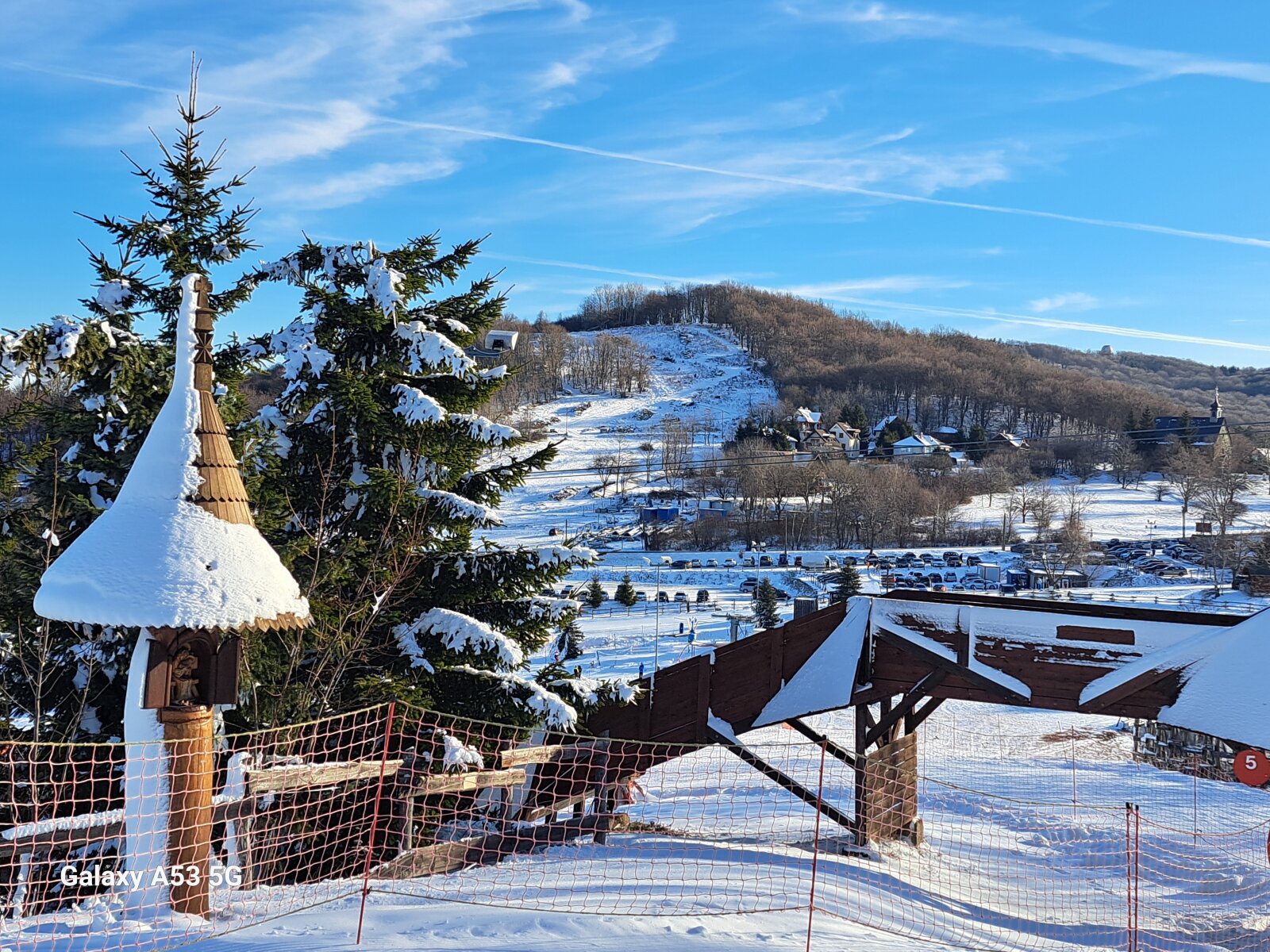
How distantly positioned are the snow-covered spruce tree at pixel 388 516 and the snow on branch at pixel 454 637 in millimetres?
18

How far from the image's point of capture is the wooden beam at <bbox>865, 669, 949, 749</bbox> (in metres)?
10.4

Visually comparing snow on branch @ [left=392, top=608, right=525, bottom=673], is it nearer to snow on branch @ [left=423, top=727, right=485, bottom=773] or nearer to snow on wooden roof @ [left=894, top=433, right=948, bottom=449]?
snow on branch @ [left=423, top=727, right=485, bottom=773]

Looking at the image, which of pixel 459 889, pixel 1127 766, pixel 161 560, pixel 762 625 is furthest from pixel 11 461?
pixel 762 625

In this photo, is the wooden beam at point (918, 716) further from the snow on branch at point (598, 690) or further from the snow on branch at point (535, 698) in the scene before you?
the snow on branch at point (535, 698)

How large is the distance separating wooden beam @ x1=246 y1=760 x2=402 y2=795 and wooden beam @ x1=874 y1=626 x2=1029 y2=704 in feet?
19.2

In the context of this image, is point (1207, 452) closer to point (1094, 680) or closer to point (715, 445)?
point (715, 445)

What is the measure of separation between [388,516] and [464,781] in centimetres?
326

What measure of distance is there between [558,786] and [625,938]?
5579 mm

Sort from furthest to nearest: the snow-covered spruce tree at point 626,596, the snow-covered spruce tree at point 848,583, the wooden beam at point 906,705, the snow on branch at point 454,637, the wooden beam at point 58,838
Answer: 1. the snow-covered spruce tree at point 626,596
2. the snow-covered spruce tree at point 848,583
3. the wooden beam at point 906,705
4. the snow on branch at point 454,637
5. the wooden beam at point 58,838

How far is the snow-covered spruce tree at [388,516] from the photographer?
9.77m

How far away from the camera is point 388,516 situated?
10.1 metres

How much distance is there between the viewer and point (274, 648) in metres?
9.60

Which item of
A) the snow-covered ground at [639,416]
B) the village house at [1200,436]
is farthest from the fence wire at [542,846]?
the village house at [1200,436]

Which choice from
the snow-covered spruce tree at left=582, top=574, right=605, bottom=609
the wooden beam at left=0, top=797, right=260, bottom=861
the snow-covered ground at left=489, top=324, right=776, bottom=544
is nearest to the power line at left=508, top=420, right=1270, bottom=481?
the snow-covered ground at left=489, top=324, right=776, bottom=544
